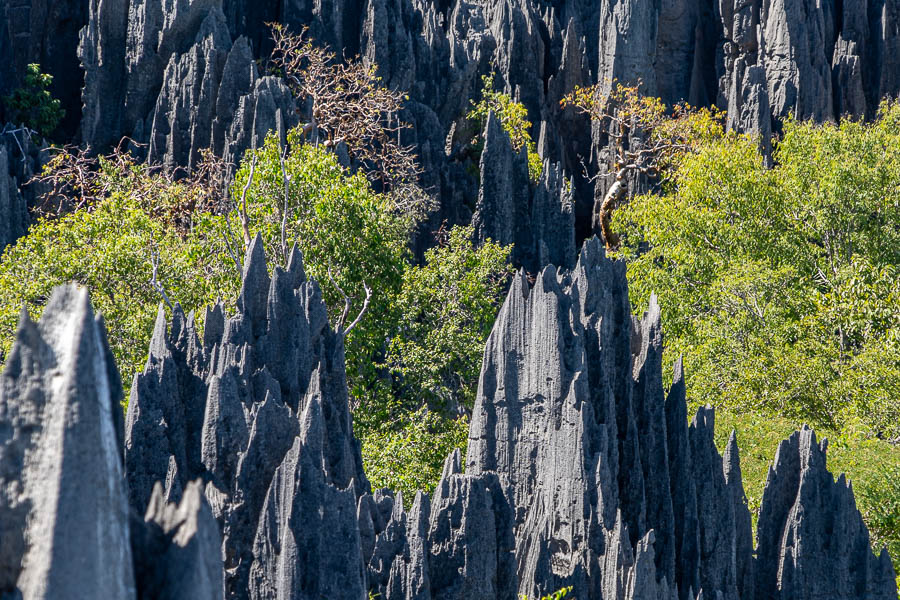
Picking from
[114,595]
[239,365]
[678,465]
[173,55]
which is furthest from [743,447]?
[173,55]

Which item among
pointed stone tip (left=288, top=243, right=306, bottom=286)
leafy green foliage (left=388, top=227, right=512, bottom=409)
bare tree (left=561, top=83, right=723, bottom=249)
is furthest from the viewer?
bare tree (left=561, top=83, right=723, bottom=249)

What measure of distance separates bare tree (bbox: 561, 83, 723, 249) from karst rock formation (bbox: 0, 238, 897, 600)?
27801 millimetres

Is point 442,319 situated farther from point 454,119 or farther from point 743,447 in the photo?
point 454,119

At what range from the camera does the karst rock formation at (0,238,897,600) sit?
1081 centimetres

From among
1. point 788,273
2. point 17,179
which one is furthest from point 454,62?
point 788,273

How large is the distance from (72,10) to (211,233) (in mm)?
26334

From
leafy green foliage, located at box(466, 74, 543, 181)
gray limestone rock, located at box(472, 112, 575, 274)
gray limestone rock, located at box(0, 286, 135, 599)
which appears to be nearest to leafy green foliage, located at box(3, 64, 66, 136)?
leafy green foliage, located at box(466, 74, 543, 181)

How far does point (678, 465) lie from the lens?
14953 millimetres

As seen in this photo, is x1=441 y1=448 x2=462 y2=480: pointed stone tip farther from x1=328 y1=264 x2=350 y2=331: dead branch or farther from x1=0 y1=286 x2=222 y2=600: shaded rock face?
x1=328 y1=264 x2=350 y2=331: dead branch

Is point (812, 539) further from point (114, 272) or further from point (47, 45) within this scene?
point (47, 45)

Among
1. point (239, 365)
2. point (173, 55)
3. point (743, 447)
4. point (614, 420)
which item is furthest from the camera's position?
point (173, 55)

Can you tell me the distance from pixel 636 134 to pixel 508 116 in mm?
7638

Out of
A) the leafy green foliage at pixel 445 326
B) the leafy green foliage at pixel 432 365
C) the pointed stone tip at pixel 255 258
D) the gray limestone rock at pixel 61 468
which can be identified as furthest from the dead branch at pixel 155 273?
the gray limestone rock at pixel 61 468

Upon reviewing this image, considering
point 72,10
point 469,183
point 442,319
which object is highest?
point 72,10
